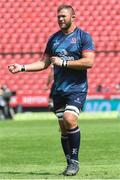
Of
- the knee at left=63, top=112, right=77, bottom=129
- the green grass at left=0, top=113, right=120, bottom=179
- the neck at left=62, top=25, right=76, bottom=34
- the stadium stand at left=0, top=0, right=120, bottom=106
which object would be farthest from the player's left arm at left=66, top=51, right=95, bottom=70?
the stadium stand at left=0, top=0, right=120, bottom=106

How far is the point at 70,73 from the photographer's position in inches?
319

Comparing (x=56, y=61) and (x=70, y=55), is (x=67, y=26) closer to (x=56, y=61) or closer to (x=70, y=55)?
(x=70, y=55)

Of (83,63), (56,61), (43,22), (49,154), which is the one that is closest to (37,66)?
(56,61)

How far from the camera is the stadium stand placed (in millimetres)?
30469

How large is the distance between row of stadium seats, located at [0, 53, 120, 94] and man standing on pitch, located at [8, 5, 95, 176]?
2157cm

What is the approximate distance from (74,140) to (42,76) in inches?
879

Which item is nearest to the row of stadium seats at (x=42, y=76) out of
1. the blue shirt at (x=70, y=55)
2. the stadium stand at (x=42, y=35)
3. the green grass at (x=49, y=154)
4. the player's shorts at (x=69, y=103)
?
the stadium stand at (x=42, y=35)

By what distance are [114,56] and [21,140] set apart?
1672 centimetres

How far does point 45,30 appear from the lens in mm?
31766

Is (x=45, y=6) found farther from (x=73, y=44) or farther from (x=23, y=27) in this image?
(x=73, y=44)

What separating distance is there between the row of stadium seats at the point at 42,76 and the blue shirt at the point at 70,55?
70.9ft

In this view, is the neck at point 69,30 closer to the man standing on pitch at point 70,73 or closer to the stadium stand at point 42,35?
the man standing on pitch at point 70,73

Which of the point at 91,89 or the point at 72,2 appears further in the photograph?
the point at 72,2

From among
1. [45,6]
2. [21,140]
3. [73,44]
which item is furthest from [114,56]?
[73,44]
